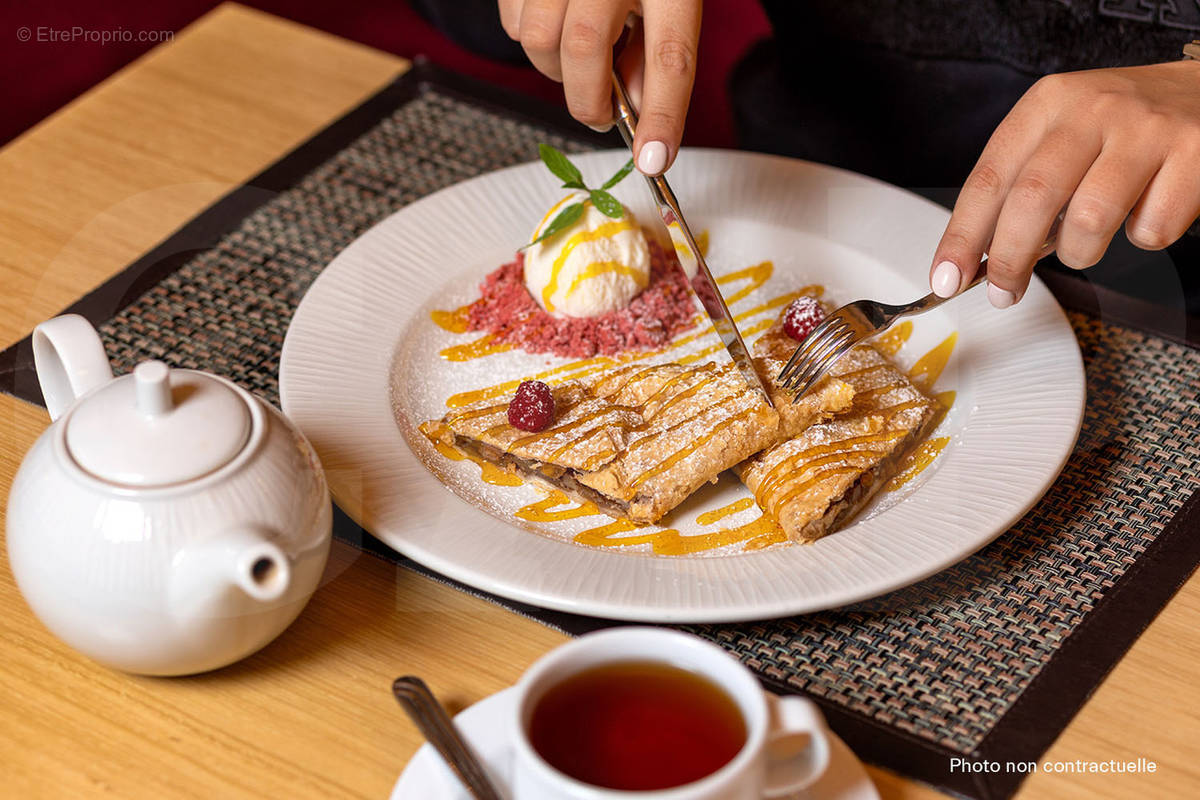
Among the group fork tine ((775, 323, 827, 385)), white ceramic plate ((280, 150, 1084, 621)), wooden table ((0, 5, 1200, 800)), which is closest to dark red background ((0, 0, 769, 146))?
white ceramic plate ((280, 150, 1084, 621))

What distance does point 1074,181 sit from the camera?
111cm

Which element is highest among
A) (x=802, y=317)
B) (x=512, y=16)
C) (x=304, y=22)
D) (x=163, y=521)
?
(x=512, y=16)

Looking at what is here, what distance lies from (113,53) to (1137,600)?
2.80 metres

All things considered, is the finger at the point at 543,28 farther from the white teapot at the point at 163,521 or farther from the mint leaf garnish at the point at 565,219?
the white teapot at the point at 163,521

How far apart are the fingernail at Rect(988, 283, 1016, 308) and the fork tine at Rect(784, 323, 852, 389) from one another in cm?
15

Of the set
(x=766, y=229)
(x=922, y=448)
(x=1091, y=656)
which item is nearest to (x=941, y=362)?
(x=922, y=448)

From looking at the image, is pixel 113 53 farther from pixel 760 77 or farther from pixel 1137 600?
pixel 1137 600

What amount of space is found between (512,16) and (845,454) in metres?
0.66

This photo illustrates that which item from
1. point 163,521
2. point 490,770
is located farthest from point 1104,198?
point 163,521

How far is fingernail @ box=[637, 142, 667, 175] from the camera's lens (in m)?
1.21

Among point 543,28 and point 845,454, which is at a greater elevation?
point 543,28

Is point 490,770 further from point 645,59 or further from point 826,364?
point 645,59

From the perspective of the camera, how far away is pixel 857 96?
1898mm

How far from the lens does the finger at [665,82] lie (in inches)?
47.8
